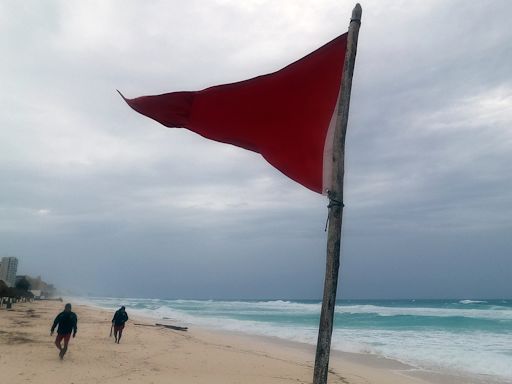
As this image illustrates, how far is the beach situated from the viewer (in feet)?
37.2

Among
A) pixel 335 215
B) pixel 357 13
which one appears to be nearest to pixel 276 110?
pixel 357 13

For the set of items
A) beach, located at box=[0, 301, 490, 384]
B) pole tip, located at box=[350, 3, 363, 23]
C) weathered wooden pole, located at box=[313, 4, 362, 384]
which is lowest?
beach, located at box=[0, 301, 490, 384]

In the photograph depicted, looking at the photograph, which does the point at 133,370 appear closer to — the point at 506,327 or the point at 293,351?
the point at 293,351

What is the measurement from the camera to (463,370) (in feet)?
51.5

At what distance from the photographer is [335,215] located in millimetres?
3701

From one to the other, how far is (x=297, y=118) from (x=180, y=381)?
9076 mm

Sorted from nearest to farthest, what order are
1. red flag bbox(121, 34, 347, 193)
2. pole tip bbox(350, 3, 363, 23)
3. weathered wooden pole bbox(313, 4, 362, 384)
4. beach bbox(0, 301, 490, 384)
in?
weathered wooden pole bbox(313, 4, 362, 384) → pole tip bbox(350, 3, 363, 23) → red flag bbox(121, 34, 347, 193) → beach bbox(0, 301, 490, 384)

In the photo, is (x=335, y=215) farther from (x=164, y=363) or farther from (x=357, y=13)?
(x=164, y=363)

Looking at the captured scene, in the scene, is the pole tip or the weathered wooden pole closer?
the weathered wooden pole

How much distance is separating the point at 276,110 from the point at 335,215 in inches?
50.1

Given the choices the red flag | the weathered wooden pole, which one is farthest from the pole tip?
the red flag

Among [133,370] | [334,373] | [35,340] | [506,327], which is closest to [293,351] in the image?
[334,373]

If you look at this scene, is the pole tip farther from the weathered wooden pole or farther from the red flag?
the red flag

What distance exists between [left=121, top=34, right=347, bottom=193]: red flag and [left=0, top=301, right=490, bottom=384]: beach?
8548 millimetres
